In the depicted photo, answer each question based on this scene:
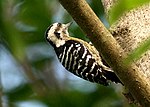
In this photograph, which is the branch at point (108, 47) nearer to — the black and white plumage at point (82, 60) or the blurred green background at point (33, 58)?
the blurred green background at point (33, 58)

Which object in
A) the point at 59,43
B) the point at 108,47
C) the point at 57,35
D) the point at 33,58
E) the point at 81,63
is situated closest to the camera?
the point at 108,47

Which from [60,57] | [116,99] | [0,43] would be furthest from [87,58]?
[0,43]

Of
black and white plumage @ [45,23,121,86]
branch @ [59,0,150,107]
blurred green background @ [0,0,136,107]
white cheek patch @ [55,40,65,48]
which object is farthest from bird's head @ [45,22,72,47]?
branch @ [59,0,150,107]

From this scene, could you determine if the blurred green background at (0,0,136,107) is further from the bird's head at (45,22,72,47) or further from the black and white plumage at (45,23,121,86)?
the bird's head at (45,22,72,47)

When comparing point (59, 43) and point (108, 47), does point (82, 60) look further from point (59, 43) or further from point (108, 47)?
point (108, 47)

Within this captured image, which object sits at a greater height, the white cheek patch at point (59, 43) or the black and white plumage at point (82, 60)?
the white cheek patch at point (59, 43)

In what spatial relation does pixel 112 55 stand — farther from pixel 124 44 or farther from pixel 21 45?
pixel 124 44

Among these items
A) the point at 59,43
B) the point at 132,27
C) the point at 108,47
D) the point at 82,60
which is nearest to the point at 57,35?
the point at 59,43

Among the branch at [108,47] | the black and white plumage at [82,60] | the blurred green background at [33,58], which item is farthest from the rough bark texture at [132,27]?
the black and white plumage at [82,60]

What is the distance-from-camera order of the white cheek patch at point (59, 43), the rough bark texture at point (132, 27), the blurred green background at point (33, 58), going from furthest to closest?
the white cheek patch at point (59, 43), the rough bark texture at point (132, 27), the blurred green background at point (33, 58)
